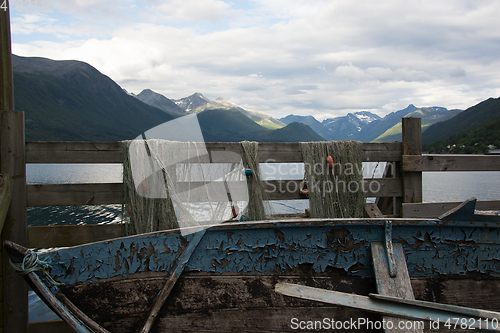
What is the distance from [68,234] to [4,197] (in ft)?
2.57

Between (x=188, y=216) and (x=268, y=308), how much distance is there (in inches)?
66.1

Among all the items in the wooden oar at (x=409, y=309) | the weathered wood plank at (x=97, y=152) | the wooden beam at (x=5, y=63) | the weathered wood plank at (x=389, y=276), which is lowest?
the wooden oar at (x=409, y=309)

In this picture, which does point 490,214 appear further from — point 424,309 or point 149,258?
point 149,258

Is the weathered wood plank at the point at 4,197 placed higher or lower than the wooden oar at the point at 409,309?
higher

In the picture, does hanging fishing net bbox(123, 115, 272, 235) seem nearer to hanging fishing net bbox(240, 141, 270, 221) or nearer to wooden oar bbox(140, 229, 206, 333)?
hanging fishing net bbox(240, 141, 270, 221)

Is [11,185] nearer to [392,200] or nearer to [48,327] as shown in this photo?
[48,327]

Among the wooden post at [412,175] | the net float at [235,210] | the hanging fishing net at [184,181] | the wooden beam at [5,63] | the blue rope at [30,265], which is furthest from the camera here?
the wooden post at [412,175]

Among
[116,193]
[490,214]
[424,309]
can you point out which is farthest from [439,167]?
[116,193]

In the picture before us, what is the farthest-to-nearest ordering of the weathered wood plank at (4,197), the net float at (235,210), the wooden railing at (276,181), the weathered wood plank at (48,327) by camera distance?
the net float at (235,210), the wooden railing at (276,181), the weathered wood plank at (48,327), the weathered wood plank at (4,197)

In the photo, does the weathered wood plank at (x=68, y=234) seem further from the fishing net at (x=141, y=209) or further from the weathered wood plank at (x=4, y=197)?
the weathered wood plank at (x=4, y=197)

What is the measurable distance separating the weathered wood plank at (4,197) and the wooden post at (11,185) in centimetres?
10

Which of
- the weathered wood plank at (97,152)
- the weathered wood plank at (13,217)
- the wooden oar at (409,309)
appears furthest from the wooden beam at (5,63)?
the wooden oar at (409,309)

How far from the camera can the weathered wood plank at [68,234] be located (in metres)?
3.39

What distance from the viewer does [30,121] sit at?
12412 cm
